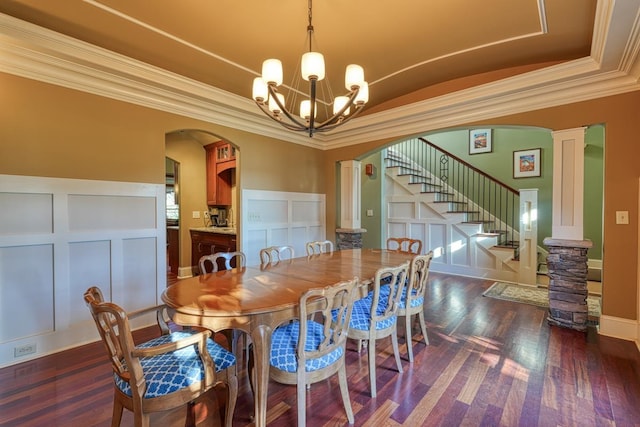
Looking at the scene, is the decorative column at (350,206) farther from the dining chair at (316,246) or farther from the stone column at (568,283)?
the stone column at (568,283)

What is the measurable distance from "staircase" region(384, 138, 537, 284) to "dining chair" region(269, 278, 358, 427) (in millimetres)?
4419

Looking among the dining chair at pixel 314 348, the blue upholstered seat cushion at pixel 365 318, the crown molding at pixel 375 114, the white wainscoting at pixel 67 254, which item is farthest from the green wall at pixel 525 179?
the dining chair at pixel 314 348

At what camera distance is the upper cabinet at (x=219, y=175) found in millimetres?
5308

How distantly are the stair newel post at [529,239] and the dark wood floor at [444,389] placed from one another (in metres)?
1.89

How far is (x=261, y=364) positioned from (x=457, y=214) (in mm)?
4982

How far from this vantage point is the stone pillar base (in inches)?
191

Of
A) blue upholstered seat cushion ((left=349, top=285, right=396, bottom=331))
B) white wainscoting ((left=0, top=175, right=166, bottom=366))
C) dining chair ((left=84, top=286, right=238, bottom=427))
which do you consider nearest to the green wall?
blue upholstered seat cushion ((left=349, top=285, right=396, bottom=331))

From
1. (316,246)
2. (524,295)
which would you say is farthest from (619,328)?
(316,246)

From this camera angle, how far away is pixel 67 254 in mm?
2572

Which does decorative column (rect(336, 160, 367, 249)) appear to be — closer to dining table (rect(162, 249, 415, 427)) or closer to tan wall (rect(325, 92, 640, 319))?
dining table (rect(162, 249, 415, 427))

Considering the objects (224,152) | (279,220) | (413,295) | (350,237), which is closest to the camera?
(413,295)

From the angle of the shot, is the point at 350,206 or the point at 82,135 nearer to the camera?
the point at 82,135

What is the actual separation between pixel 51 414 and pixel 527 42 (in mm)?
4685

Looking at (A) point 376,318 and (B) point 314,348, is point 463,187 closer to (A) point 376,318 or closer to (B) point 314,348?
(A) point 376,318
